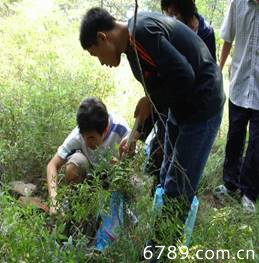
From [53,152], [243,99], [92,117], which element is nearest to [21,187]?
[53,152]

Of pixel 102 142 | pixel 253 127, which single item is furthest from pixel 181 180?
pixel 253 127

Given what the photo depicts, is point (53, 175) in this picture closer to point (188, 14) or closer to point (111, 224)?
point (111, 224)

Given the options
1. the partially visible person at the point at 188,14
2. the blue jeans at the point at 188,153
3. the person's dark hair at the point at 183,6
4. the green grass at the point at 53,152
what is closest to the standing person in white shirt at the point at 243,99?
the green grass at the point at 53,152

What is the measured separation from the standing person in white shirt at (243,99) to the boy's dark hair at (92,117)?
42.6 inches

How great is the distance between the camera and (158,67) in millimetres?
1903

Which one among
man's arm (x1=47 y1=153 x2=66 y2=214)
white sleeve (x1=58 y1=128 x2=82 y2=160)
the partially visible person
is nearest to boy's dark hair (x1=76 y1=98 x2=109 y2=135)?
white sleeve (x1=58 y1=128 x2=82 y2=160)

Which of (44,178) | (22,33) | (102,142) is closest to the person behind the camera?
(102,142)

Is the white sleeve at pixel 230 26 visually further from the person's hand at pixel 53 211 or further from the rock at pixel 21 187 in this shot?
the person's hand at pixel 53 211

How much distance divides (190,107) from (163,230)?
622mm

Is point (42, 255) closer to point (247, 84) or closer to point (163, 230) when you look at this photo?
point (163, 230)

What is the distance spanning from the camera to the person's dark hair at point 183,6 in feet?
8.71

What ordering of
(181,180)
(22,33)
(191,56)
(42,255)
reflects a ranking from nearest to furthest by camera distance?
(42,255) < (191,56) < (181,180) < (22,33)

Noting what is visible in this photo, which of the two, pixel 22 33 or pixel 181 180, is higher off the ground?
pixel 22 33

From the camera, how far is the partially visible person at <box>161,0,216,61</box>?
8.75 ft
